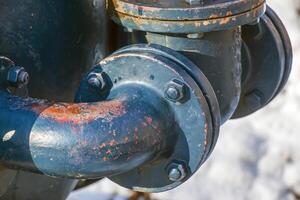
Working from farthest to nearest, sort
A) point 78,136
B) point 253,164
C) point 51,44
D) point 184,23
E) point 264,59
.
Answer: point 253,164 → point 264,59 → point 51,44 → point 184,23 → point 78,136

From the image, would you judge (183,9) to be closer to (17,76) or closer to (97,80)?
(97,80)

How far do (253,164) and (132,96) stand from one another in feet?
7.49

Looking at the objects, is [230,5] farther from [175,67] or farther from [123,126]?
[123,126]

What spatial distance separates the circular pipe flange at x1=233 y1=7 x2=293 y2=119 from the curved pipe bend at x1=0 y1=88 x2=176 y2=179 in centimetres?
42

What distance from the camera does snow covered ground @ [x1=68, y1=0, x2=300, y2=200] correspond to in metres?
3.32

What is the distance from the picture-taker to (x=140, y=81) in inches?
50.7

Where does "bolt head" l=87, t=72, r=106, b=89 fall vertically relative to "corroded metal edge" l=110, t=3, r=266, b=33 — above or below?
below

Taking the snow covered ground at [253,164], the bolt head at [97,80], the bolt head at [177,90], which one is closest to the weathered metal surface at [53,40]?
the bolt head at [97,80]

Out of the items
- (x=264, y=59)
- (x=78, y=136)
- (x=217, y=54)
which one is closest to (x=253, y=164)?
(x=264, y=59)

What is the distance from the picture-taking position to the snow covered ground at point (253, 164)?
3.32 metres

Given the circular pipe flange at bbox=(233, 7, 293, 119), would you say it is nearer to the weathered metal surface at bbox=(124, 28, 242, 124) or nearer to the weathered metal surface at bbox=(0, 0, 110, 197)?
the weathered metal surface at bbox=(124, 28, 242, 124)

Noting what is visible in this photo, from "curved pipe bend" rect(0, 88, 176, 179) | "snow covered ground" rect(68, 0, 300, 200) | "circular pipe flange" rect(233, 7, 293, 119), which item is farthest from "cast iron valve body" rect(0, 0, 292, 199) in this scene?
"snow covered ground" rect(68, 0, 300, 200)

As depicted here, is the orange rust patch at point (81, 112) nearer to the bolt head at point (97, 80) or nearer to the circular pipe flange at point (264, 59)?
the bolt head at point (97, 80)

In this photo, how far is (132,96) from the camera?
4.17ft
